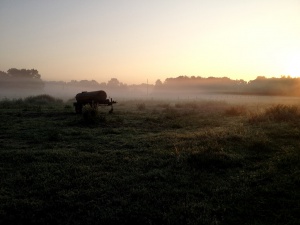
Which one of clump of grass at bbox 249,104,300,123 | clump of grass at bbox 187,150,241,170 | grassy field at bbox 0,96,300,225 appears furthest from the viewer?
clump of grass at bbox 249,104,300,123

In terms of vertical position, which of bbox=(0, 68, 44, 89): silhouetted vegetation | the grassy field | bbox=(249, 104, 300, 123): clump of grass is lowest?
the grassy field

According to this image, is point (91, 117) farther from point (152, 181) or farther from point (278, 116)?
point (278, 116)

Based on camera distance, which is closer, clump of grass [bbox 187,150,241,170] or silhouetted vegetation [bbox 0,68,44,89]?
clump of grass [bbox 187,150,241,170]

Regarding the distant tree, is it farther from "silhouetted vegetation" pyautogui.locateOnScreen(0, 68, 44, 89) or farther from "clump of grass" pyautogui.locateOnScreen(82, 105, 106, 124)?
"clump of grass" pyautogui.locateOnScreen(82, 105, 106, 124)

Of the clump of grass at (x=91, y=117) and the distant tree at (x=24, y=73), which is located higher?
the distant tree at (x=24, y=73)

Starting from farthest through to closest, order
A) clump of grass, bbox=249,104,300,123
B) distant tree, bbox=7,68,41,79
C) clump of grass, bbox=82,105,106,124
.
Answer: distant tree, bbox=7,68,41,79 < clump of grass, bbox=249,104,300,123 < clump of grass, bbox=82,105,106,124

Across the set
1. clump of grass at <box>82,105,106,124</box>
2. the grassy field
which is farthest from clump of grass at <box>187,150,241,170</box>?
clump of grass at <box>82,105,106,124</box>

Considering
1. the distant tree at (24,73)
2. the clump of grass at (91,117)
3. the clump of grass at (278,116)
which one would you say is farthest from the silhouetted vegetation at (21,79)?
the clump of grass at (278,116)

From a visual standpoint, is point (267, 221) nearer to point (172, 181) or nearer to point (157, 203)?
point (157, 203)

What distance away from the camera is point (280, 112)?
Answer: 2281 centimetres

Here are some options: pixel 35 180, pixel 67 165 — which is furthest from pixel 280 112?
pixel 35 180

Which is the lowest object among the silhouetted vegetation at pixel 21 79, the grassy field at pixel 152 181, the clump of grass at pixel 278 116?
the grassy field at pixel 152 181

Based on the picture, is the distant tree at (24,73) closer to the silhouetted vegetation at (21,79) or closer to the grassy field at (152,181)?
the silhouetted vegetation at (21,79)

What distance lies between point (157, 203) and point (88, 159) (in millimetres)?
4557
